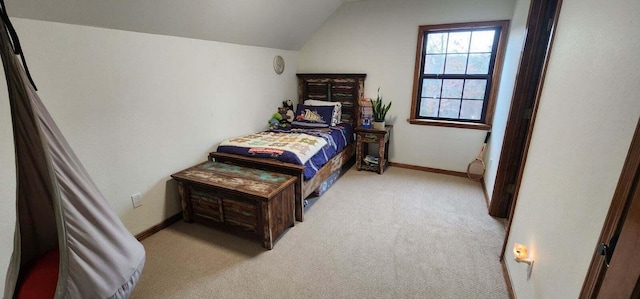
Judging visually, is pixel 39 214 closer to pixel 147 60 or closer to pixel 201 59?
pixel 147 60

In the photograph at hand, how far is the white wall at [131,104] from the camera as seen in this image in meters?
1.60

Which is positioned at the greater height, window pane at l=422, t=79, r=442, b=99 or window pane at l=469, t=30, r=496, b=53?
window pane at l=469, t=30, r=496, b=53

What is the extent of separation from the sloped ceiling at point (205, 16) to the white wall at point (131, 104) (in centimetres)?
8

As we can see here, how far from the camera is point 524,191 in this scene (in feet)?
5.65

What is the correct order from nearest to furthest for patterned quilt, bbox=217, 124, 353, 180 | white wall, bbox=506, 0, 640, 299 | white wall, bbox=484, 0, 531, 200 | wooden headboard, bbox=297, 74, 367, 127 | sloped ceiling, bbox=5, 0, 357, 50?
white wall, bbox=506, 0, 640, 299
sloped ceiling, bbox=5, 0, 357, 50
white wall, bbox=484, 0, 531, 200
patterned quilt, bbox=217, 124, 353, 180
wooden headboard, bbox=297, 74, 367, 127

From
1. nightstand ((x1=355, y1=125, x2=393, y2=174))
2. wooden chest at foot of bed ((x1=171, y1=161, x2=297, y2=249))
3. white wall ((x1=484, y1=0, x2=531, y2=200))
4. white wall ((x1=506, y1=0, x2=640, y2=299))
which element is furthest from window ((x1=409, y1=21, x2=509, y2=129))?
wooden chest at foot of bed ((x1=171, y1=161, x2=297, y2=249))

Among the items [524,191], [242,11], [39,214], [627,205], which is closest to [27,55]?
[39,214]

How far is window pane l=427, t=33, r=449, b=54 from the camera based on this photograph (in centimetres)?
344

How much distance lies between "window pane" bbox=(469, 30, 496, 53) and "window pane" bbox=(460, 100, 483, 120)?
0.62 metres

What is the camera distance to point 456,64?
11.3 feet

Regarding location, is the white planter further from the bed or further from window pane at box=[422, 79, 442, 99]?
window pane at box=[422, 79, 442, 99]

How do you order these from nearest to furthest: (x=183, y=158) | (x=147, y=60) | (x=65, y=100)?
(x=65, y=100) → (x=147, y=60) → (x=183, y=158)

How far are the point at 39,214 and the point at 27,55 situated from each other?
0.98m

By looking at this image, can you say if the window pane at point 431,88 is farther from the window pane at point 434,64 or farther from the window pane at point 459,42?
the window pane at point 459,42
